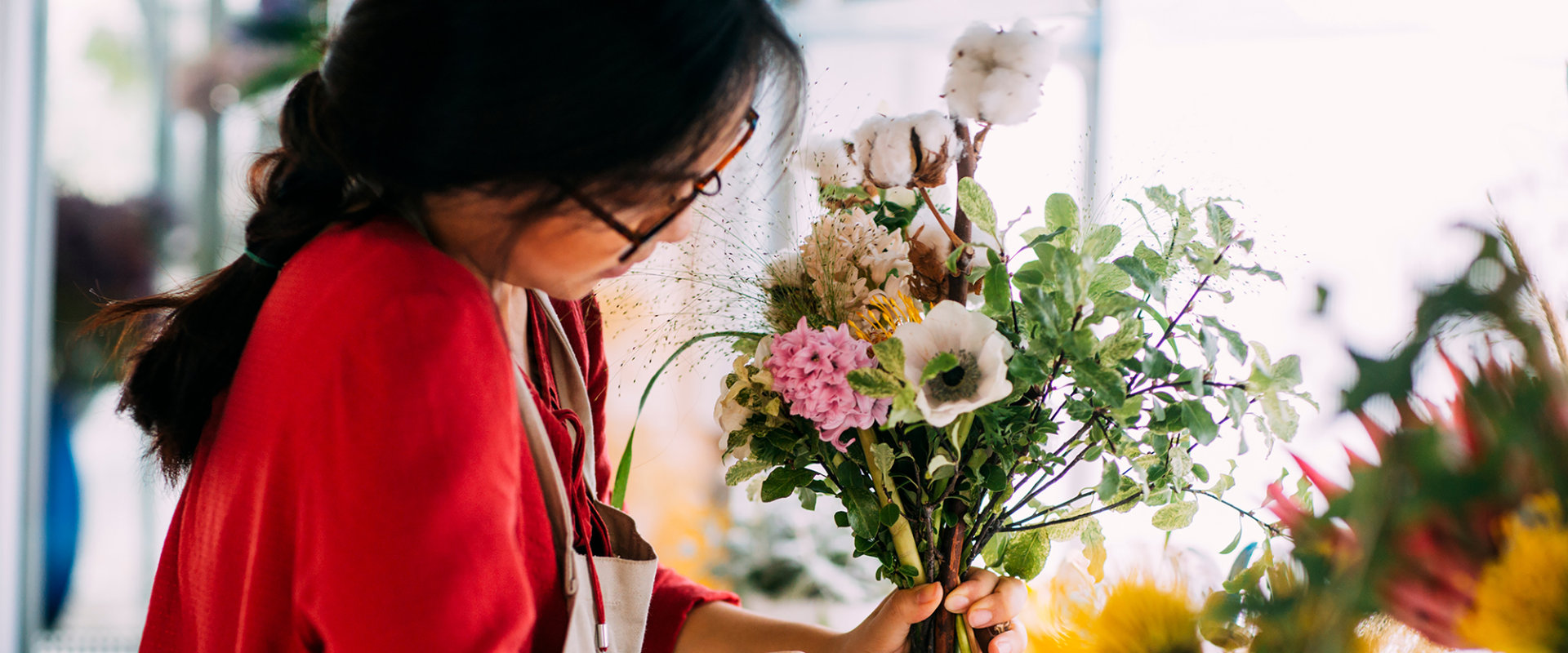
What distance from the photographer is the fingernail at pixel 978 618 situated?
0.67m

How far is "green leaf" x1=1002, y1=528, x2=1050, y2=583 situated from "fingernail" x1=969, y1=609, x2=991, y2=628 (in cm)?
6

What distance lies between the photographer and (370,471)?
1.52 feet

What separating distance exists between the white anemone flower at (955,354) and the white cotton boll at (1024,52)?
0.17 meters

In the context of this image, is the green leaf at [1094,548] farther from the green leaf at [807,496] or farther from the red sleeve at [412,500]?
the red sleeve at [412,500]

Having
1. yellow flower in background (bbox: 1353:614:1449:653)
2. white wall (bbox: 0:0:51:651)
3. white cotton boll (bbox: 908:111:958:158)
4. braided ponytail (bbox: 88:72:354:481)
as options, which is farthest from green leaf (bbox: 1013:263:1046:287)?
white wall (bbox: 0:0:51:651)

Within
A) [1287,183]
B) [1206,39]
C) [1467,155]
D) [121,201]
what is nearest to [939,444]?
[1467,155]

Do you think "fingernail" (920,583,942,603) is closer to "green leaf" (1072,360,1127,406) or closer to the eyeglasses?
"green leaf" (1072,360,1127,406)

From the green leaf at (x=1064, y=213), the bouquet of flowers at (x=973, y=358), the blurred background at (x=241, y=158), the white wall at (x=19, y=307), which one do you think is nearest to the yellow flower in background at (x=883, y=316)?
the bouquet of flowers at (x=973, y=358)

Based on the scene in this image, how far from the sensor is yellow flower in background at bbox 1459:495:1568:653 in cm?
23

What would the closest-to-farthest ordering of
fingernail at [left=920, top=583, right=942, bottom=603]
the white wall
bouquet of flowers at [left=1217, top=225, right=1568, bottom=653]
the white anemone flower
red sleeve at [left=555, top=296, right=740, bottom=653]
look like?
bouquet of flowers at [left=1217, top=225, right=1568, bottom=653] → the white anemone flower → fingernail at [left=920, top=583, right=942, bottom=603] → red sleeve at [left=555, top=296, right=740, bottom=653] → the white wall

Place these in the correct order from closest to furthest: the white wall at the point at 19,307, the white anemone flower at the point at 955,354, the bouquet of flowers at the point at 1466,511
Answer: the bouquet of flowers at the point at 1466,511, the white anemone flower at the point at 955,354, the white wall at the point at 19,307

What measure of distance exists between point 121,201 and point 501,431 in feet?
6.15

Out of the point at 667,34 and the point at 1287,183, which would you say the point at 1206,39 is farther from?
the point at 667,34

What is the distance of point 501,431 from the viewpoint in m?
0.50
